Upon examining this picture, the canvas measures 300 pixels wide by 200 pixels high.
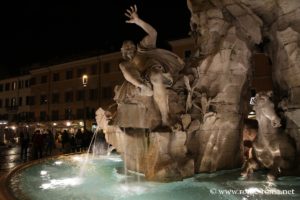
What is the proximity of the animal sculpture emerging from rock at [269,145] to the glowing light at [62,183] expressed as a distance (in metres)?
2.92

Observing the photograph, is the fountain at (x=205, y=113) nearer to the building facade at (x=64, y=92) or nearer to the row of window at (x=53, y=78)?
the building facade at (x=64, y=92)

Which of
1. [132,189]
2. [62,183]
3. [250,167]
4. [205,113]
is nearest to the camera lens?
[132,189]

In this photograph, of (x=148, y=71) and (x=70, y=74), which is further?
(x=70, y=74)

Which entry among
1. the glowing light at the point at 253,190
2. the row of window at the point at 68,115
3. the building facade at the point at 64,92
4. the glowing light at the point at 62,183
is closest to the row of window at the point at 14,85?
the building facade at the point at 64,92

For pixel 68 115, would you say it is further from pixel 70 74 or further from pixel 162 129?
pixel 162 129

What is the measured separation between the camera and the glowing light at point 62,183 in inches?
224

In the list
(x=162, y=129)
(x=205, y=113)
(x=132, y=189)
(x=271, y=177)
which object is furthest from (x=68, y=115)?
(x=271, y=177)

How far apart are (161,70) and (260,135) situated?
209cm

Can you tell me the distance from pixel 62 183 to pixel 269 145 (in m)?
3.61

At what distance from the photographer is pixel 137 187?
5.46m

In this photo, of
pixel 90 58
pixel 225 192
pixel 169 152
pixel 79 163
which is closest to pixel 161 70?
pixel 169 152

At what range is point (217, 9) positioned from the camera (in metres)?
7.03

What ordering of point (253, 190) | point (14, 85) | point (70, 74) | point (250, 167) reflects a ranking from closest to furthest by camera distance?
point (253, 190) < point (250, 167) < point (70, 74) < point (14, 85)

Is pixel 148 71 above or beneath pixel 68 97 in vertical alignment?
beneath
